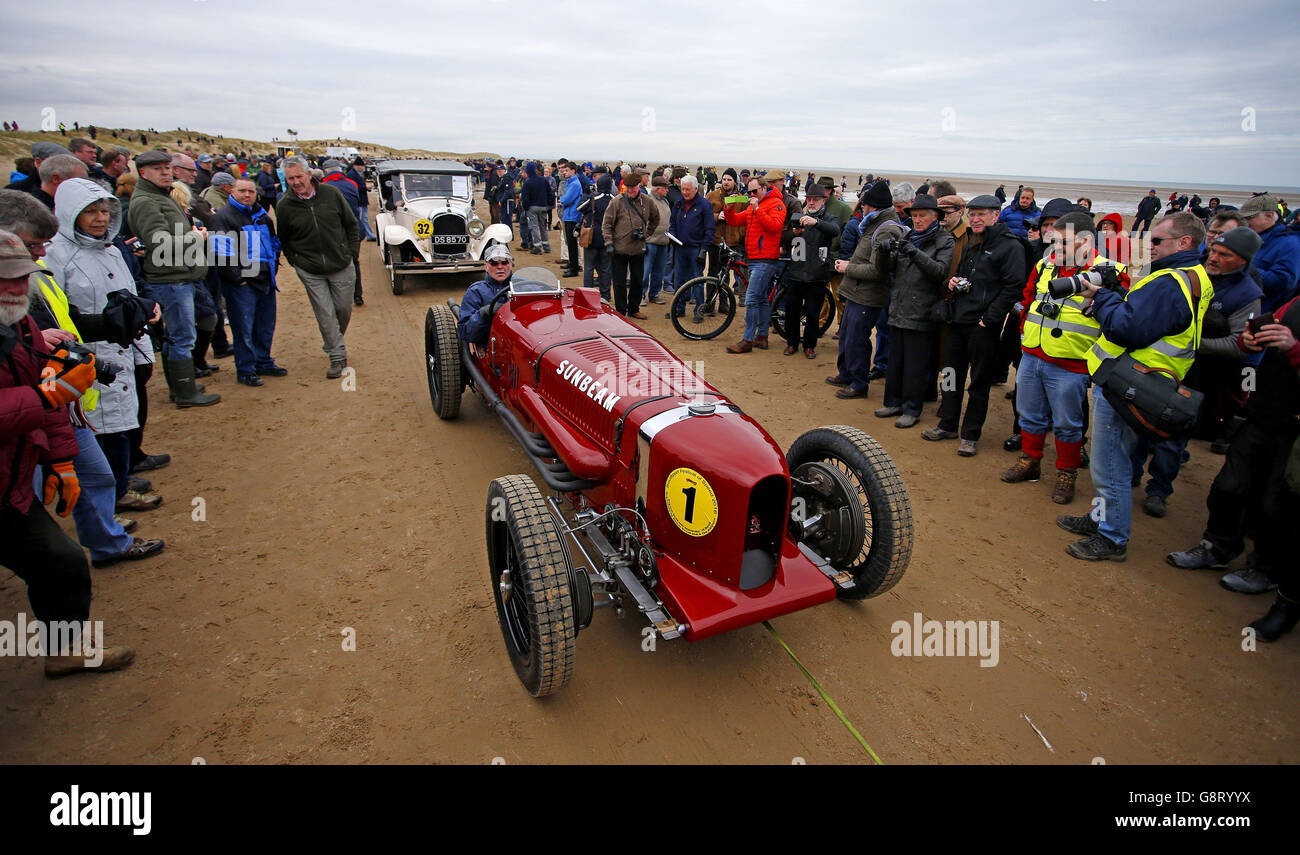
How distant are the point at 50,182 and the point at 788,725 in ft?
21.0

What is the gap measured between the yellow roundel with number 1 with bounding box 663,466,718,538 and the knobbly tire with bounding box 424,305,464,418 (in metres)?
3.68

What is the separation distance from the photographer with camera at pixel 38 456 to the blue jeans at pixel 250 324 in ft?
14.1

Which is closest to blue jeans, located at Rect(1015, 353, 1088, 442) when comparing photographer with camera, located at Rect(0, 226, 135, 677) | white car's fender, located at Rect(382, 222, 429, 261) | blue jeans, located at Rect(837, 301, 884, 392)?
blue jeans, located at Rect(837, 301, 884, 392)

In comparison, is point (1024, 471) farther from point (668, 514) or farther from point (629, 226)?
point (629, 226)

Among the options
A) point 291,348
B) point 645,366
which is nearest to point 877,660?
point 645,366

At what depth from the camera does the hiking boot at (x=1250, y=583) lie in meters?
4.09

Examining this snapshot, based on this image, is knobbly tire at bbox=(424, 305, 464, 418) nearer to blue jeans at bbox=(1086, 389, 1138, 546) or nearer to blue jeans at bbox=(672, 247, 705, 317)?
blue jeans at bbox=(672, 247, 705, 317)

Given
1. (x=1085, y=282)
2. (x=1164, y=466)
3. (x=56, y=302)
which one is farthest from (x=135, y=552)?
(x=1164, y=466)

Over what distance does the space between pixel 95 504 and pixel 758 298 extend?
7.52 m

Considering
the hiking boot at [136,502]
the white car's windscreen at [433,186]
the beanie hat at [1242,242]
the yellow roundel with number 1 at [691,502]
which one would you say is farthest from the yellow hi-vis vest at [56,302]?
the white car's windscreen at [433,186]

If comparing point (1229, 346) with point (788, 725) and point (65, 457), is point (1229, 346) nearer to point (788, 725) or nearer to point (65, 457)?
point (788, 725)

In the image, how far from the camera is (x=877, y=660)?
3482 millimetres

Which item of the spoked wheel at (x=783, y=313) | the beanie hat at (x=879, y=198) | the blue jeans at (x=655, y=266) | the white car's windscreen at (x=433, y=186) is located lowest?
the spoked wheel at (x=783, y=313)

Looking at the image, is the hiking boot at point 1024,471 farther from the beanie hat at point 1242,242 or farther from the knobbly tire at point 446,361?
the knobbly tire at point 446,361
